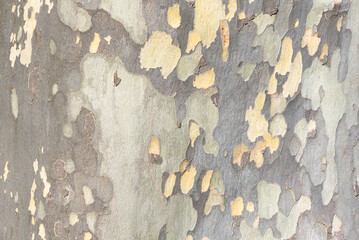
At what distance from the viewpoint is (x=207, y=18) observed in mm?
932

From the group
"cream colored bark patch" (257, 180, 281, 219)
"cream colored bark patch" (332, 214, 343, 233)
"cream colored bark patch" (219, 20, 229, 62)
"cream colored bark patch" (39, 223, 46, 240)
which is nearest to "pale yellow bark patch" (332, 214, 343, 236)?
"cream colored bark patch" (332, 214, 343, 233)

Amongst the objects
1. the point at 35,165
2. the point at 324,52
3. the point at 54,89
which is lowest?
the point at 35,165

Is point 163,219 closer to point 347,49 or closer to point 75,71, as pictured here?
point 75,71

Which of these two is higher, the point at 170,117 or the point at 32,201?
the point at 170,117

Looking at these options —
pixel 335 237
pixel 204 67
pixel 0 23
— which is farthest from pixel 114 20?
A: pixel 335 237

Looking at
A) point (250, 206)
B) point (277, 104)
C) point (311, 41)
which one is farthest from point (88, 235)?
point (311, 41)

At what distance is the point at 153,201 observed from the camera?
92 centimetres

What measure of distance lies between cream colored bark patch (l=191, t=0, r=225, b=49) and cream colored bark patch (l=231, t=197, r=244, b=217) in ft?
0.82

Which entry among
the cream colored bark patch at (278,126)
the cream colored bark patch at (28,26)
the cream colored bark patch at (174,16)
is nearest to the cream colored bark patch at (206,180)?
the cream colored bark patch at (278,126)

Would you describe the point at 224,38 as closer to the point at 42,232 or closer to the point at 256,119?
the point at 256,119

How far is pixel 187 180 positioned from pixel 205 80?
0.16m

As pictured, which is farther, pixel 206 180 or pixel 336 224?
pixel 336 224

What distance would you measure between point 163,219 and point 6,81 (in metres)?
0.37

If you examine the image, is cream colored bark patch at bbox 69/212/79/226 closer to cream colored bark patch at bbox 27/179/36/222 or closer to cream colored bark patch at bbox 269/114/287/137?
cream colored bark patch at bbox 27/179/36/222
